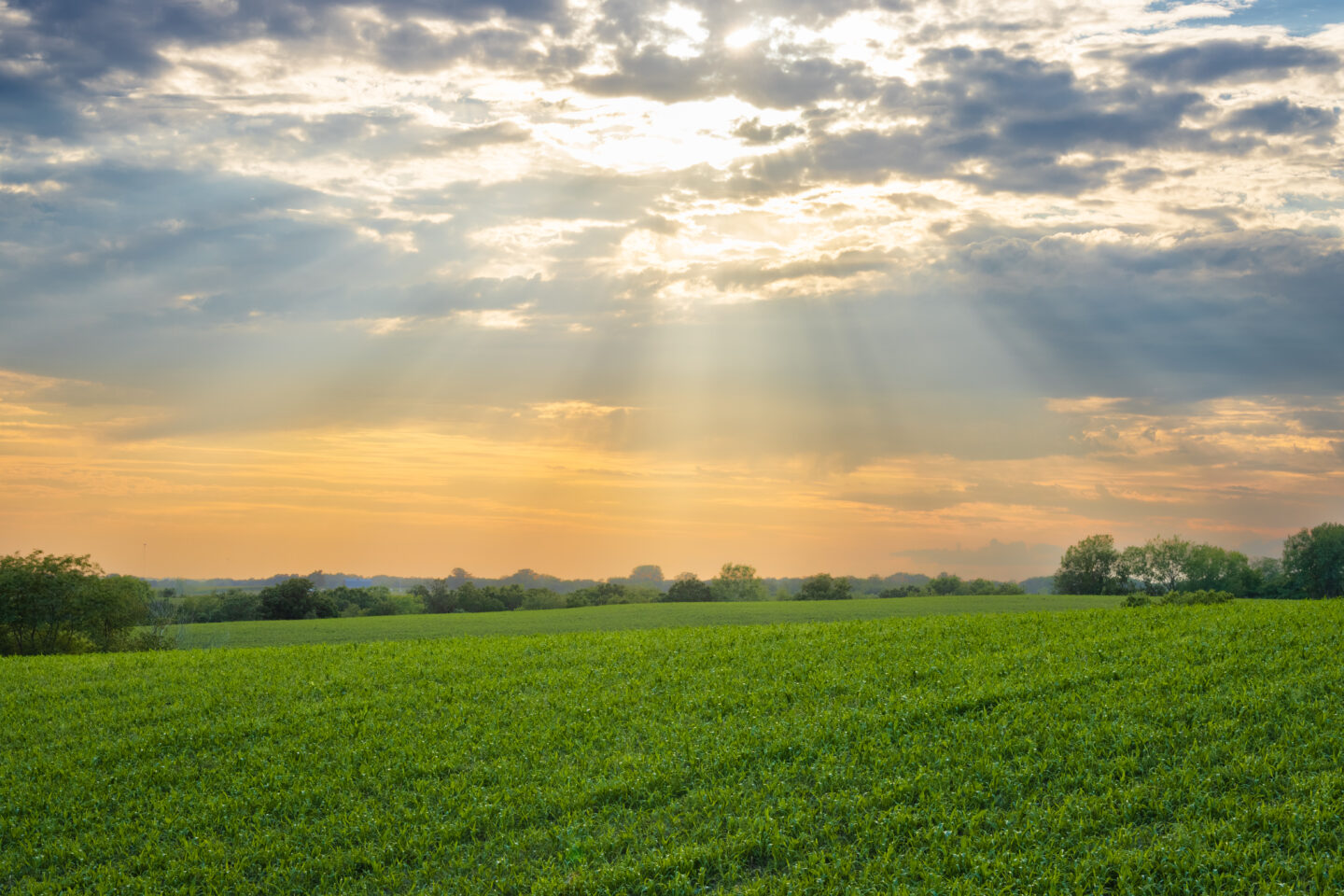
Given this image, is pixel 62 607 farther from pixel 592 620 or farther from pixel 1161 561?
pixel 1161 561

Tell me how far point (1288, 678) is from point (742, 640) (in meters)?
10.5

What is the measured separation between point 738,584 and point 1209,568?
4219cm

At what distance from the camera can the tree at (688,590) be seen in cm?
6938

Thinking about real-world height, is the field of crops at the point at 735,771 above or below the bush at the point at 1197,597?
below

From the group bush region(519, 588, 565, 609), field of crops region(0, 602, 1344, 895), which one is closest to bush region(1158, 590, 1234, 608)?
field of crops region(0, 602, 1344, 895)

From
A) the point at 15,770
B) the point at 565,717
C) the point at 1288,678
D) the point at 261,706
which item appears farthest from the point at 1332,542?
the point at 15,770

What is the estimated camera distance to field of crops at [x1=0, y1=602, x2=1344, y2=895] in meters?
9.30

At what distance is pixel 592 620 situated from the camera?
48.0 meters

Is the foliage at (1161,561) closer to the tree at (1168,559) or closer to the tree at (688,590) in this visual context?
the tree at (1168,559)

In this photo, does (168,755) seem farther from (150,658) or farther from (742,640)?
(742,640)

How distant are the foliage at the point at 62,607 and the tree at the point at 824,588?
144 ft

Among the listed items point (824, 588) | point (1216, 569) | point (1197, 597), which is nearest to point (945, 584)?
point (824, 588)

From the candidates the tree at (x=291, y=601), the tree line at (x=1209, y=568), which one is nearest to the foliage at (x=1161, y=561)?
the tree line at (x=1209, y=568)

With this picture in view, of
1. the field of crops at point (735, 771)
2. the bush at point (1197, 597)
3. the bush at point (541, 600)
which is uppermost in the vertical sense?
the bush at point (1197, 597)
